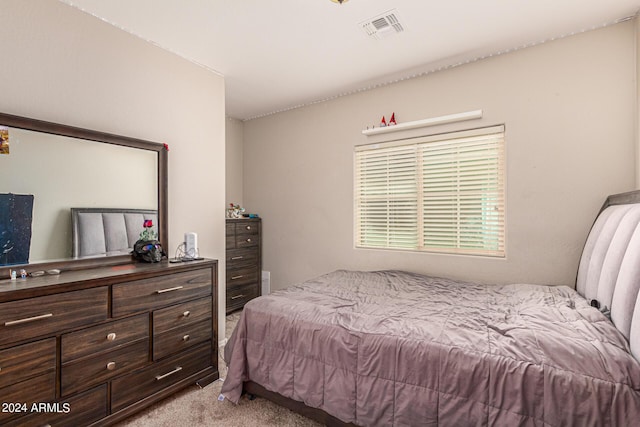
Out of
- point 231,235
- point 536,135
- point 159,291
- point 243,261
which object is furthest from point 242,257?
point 536,135

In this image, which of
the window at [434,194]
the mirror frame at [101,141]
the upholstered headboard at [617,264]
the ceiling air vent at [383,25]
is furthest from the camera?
the window at [434,194]

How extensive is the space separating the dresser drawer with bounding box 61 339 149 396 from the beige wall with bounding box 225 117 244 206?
8.52ft

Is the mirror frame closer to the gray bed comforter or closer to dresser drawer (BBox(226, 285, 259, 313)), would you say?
the gray bed comforter

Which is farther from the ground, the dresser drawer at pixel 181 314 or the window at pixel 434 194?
the window at pixel 434 194

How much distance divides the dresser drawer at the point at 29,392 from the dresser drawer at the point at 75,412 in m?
0.05

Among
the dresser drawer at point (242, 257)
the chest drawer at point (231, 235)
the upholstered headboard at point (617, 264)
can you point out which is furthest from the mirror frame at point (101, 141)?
the upholstered headboard at point (617, 264)

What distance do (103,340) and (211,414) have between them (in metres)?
0.78

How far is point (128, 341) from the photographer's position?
1.91m

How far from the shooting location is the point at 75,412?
168cm

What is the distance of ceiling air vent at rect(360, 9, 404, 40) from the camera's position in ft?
7.31

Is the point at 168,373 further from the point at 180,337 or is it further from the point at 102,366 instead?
the point at 102,366

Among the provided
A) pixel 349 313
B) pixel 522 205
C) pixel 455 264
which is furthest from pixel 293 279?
pixel 522 205

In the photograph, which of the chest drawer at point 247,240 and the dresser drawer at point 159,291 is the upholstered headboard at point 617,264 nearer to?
the dresser drawer at point 159,291

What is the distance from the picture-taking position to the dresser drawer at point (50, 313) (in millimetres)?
1448
